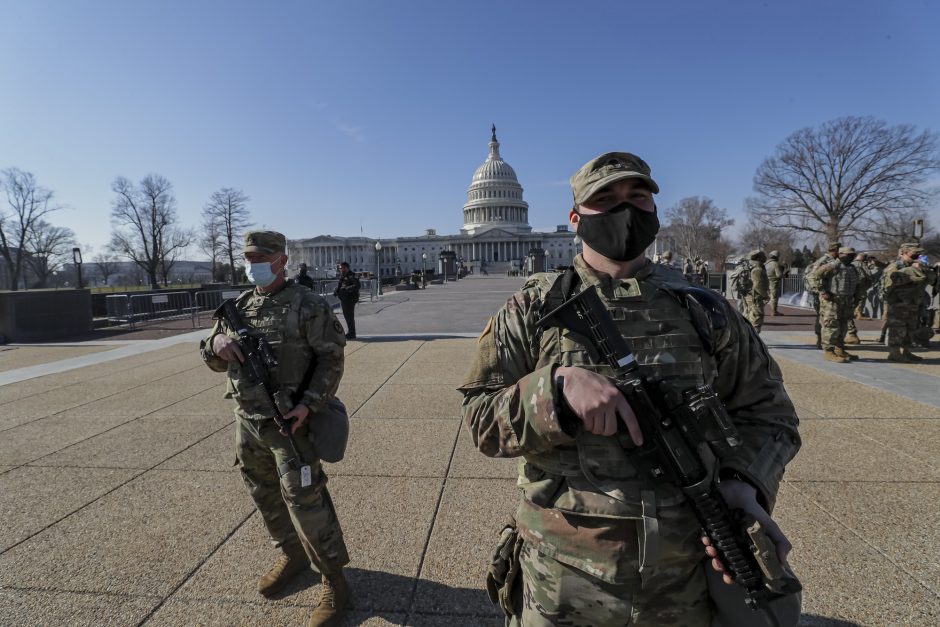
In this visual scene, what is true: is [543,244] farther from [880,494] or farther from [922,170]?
[880,494]

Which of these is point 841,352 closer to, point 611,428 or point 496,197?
point 611,428

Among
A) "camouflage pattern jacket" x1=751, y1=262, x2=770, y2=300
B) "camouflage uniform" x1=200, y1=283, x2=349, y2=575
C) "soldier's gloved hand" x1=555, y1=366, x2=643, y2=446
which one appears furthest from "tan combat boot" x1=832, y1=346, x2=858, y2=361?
"soldier's gloved hand" x1=555, y1=366, x2=643, y2=446

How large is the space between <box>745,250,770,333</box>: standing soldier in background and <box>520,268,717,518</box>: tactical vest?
36.6 ft

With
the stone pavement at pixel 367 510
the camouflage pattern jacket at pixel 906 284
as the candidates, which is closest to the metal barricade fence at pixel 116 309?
the stone pavement at pixel 367 510

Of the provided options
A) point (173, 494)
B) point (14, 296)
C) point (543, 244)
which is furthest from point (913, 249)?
point (543, 244)

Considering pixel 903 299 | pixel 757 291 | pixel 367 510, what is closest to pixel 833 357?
pixel 903 299

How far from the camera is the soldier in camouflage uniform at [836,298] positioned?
29.2ft

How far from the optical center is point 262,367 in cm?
281

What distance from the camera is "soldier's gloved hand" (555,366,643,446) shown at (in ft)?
4.51

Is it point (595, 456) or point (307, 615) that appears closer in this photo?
point (595, 456)

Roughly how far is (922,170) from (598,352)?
50.0 metres

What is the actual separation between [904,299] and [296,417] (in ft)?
36.1

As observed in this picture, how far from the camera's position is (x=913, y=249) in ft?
29.6

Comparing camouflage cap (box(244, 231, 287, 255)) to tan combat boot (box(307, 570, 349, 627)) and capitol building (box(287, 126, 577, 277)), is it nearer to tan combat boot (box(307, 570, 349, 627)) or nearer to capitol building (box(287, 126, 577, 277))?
tan combat boot (box(307, 570, 349, 627))
